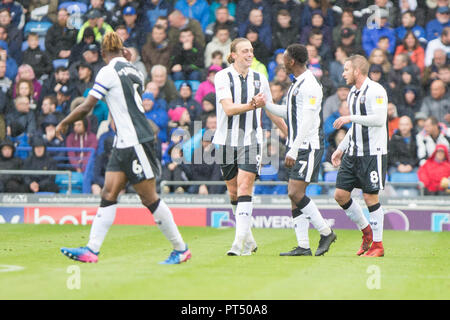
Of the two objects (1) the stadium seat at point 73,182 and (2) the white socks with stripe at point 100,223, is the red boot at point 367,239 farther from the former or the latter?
(1) the stadium seat at point 73,182

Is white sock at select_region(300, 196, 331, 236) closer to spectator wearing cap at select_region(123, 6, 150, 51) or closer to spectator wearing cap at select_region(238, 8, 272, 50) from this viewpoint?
spectator wearing cap at select_region(238, 8, 272, 50)

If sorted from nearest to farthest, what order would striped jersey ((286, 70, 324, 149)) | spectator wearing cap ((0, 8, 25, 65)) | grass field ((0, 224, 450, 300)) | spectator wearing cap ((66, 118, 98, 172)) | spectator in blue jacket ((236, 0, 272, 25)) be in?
grass field ((0, 224, 450, 300)) < striped jersey ((286, 70, 324, 149)) < spectator wearing cap ((66, 118, 98, 172)) < spectator in blue jacket ((236, 0, 272, 25)) < spectator wearing cap ((0, 8, 25, 65))

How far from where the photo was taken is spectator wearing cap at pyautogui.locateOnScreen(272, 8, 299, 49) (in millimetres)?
17984

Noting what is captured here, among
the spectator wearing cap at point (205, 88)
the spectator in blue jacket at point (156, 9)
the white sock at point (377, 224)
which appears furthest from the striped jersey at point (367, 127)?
the spectator in blue jacket at point (156, 9)

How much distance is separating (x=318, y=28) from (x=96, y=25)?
16.7 ft

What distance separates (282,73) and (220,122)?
690 centimetres

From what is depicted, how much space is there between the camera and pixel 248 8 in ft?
61.6

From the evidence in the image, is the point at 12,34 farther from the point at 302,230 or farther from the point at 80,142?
the point at 302,230

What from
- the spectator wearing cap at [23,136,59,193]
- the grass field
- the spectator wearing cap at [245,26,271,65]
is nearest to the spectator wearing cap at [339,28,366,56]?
the spectator wearing cap at [245,26,271,65]

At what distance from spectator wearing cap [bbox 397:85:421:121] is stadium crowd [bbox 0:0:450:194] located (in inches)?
1.0

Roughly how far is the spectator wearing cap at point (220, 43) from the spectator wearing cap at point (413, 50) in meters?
3.61

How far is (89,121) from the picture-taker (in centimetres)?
1747

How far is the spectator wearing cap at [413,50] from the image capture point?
56.4 feet

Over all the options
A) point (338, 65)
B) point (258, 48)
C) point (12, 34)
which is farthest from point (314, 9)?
point (12, 34)
